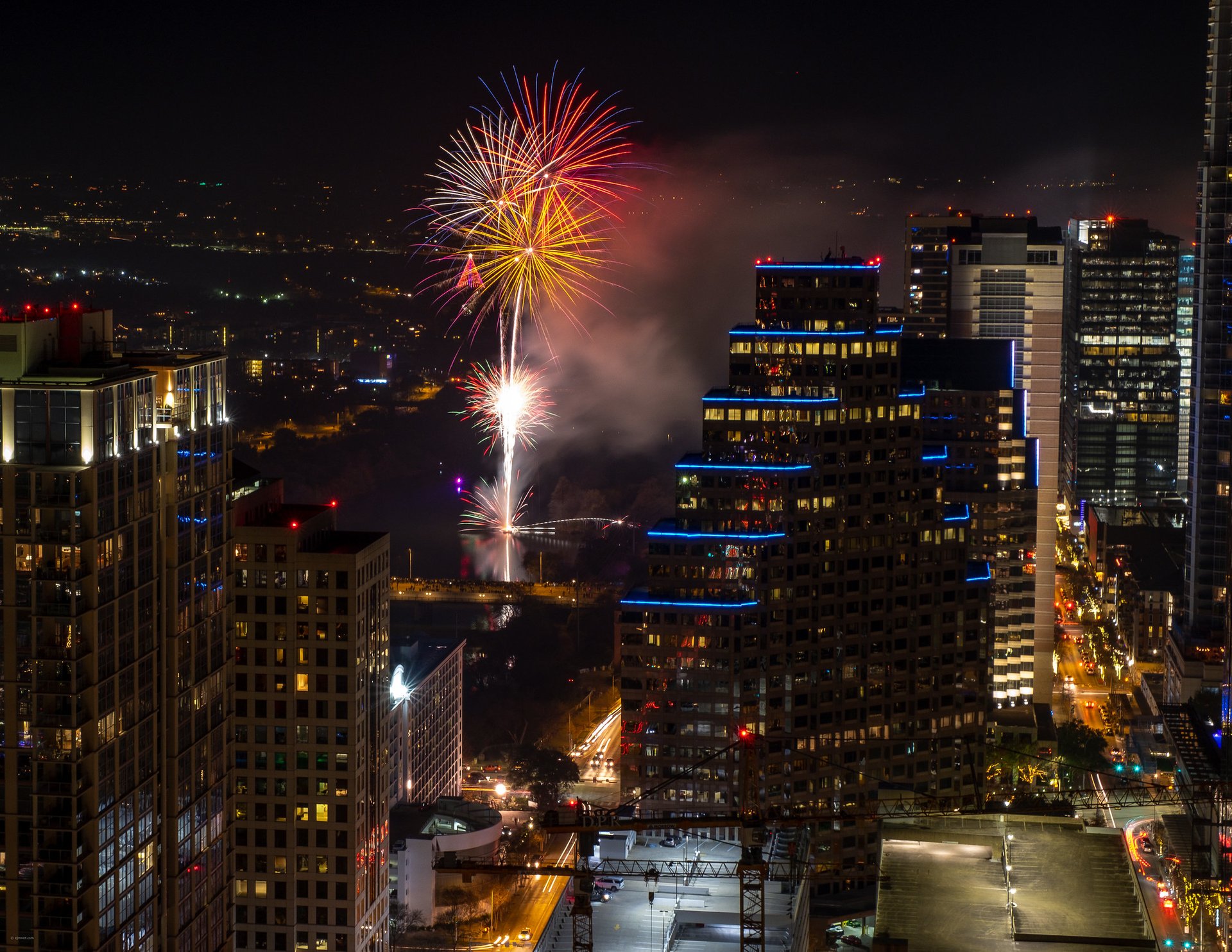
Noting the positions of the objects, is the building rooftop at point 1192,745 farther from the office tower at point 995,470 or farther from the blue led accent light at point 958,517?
the blue led accent light at point 958,517

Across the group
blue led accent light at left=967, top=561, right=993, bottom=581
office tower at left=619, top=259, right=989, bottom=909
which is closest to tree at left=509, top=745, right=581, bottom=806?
office tower at left=619, top=259, right=989, bottom=909

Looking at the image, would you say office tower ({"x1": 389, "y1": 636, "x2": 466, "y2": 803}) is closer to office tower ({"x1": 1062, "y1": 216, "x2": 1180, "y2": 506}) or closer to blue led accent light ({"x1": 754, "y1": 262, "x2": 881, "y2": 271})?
blue led accent light ({"x1": 754, "y1": 262, "x2": 881, "y2": 271})

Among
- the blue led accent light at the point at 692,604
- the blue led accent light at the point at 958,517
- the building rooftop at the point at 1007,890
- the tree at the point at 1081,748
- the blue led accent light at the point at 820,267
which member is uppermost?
the blue led accent light at the point at 820,267

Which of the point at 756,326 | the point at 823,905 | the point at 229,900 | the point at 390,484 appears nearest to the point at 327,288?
the point at 390,484

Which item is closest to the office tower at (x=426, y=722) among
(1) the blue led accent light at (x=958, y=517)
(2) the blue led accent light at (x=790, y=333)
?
(2) the blue led accent light at (x=790, y=333)

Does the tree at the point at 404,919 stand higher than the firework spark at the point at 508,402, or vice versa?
the firework spark at the point at 508,402

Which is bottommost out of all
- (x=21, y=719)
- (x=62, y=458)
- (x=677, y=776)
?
(x=677, y=776)

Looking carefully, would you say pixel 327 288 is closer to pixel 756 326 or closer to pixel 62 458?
pixel 756 326
